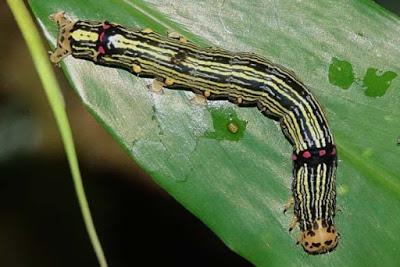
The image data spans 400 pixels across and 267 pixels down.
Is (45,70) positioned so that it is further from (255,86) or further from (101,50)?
(255,86)

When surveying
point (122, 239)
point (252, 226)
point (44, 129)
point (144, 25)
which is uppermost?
point (144, 25)

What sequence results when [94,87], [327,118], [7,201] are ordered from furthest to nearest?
[7,201] < [327,118] < [94,87]

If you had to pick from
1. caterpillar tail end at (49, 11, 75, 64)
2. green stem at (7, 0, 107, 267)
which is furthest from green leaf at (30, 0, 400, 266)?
green stem at (7, 0, 107, 267)

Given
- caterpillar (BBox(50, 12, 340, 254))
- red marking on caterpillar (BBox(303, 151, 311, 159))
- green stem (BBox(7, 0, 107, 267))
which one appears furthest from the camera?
red marking on caterpillar (BBox(303, 151, 311, 159))

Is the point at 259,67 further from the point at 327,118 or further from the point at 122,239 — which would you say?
the point at 122,239

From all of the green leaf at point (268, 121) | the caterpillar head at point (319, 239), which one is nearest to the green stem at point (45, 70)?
the green leaf at point (268, 121)

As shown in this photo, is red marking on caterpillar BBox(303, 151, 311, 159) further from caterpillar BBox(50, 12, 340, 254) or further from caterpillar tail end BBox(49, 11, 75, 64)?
caterpillar tail end BBox(49, 11, 75, 64)

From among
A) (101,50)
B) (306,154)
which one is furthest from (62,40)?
(306,154)

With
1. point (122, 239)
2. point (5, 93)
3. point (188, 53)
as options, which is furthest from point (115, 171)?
point (188, 53)
